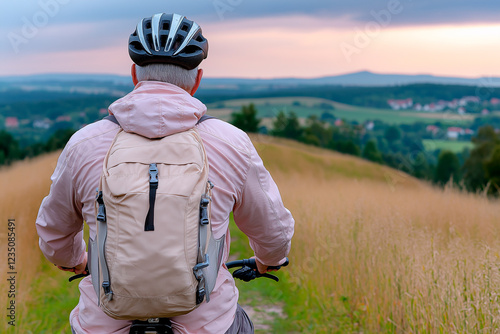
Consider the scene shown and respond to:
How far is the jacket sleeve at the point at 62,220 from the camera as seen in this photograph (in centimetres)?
201

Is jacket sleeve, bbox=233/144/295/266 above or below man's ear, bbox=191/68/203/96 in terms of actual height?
below

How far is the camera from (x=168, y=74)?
208cm

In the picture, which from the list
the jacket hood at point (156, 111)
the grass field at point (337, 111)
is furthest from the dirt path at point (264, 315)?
the grass field at point (337, 111)

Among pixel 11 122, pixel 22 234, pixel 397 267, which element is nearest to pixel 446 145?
pixel 11 122

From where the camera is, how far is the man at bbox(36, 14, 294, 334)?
1.90 m

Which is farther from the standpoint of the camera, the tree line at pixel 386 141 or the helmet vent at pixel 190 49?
the tree line at pixel 386 141

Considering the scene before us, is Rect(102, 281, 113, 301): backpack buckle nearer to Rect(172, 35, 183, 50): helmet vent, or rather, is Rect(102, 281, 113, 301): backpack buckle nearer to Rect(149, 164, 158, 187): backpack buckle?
Rect(149, 164, 158, 187): backpack buckle

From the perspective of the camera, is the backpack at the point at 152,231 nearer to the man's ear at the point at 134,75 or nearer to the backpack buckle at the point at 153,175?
the backpack buckle at the point at 153,175

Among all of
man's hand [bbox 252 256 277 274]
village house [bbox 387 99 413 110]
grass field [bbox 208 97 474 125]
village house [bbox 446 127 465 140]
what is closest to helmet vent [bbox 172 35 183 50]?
man's hand [bbox 252 256 277 274]

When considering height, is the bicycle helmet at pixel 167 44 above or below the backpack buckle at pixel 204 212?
above

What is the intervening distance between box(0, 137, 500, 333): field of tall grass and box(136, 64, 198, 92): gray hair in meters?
2.23

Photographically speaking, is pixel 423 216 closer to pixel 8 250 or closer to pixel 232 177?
pixel 8 250

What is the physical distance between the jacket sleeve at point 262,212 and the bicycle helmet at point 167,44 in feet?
1.44

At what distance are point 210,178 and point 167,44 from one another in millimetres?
572
